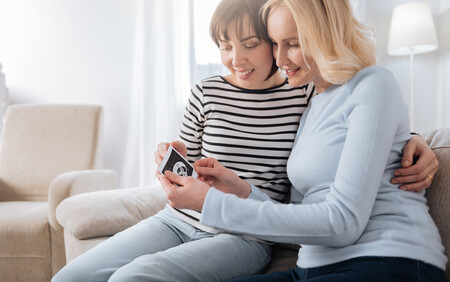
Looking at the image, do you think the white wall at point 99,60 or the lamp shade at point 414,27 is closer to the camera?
the lamp shade at point 414,27

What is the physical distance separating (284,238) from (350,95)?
1.07 ft

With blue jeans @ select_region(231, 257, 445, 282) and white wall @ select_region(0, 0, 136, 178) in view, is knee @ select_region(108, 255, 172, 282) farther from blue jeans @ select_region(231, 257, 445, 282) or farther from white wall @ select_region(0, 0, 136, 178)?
white wall @ select_region(0, 0, 136, 178)

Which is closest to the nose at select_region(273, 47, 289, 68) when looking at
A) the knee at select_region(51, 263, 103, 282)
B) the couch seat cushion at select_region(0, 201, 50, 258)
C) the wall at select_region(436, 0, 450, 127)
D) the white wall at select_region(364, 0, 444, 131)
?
the knee at select_region(51, 263, 103, 282)

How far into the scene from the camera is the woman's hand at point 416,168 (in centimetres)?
83

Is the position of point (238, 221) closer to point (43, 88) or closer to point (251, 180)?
point (251, 180)

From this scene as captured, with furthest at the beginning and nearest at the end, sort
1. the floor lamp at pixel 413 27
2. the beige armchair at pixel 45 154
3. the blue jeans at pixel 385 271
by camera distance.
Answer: the floor lamp at pixel 413 27 < the beige armchair at pixel 45 154 < the blue jeans at pixel 385 271

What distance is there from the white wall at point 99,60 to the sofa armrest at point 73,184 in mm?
803

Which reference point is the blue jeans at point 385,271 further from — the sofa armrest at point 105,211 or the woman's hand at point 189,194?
the sofa armrest at point 105,211

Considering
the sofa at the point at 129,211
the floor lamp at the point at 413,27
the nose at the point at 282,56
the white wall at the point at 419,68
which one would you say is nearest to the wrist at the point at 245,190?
the sofa at the point at 129,211

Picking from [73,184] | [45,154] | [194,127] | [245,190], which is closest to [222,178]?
[245,190]

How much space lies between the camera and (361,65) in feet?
2.98

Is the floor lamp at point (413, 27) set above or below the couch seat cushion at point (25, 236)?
above

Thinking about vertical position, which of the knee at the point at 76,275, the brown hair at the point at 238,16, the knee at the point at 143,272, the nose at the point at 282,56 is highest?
the brown hair at the point at 238,16

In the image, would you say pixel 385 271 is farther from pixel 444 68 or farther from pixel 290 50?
pixel 444 68
